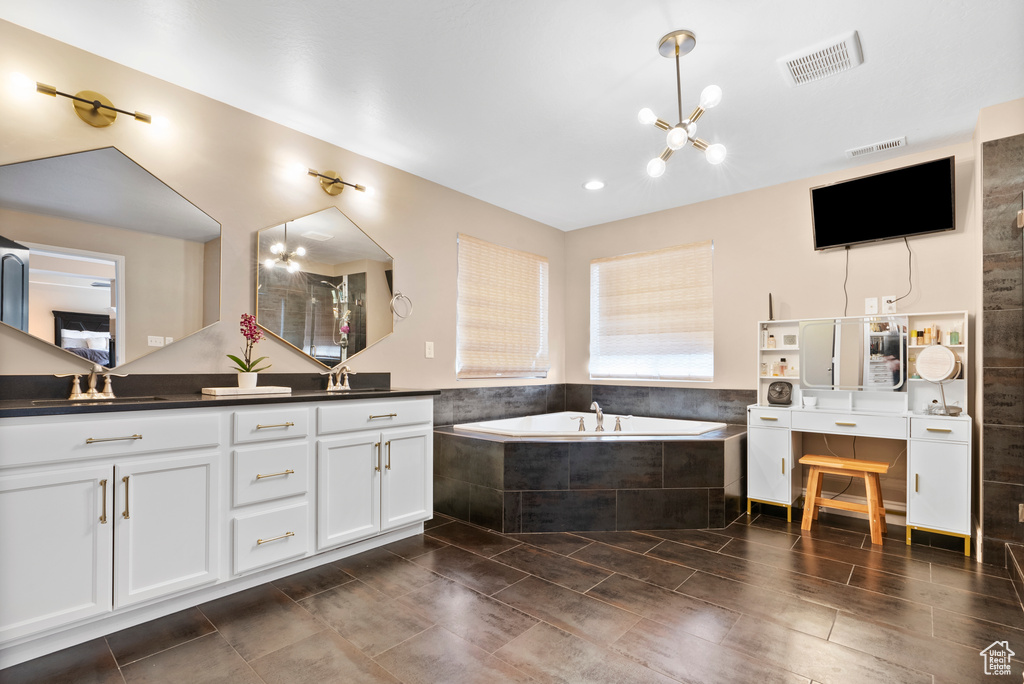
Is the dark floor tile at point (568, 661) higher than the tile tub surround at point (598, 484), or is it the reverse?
the tile tub surround at point (598, 484)

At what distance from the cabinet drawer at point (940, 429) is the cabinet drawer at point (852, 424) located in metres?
0.06

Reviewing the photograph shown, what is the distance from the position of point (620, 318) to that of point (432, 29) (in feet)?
10.3

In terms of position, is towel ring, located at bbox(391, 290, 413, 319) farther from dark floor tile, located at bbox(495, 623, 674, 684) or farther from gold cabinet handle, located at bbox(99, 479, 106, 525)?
dark floor tile, located at bbox(495, 623, 674, 684)

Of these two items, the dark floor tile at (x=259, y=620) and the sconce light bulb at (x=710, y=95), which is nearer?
the dark floor tile at (x=259, y=620)

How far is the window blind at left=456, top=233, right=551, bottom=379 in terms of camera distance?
4.09m

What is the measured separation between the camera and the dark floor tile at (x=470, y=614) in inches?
75.4

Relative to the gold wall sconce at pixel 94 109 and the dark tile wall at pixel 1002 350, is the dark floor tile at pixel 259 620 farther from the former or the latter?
the dark tile wall at pixel 1002 350

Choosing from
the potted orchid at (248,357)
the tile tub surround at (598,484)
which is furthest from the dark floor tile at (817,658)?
the potted orchid at (248,357)

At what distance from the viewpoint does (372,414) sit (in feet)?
8.96

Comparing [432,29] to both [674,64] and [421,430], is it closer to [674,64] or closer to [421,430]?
[674,64]

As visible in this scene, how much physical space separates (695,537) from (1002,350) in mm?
1879

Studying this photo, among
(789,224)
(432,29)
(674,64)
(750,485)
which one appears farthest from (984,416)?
(432,29)

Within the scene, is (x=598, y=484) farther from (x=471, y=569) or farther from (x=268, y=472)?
(x=268, y=472)

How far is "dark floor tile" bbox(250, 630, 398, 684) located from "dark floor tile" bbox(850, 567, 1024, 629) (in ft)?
7.12
